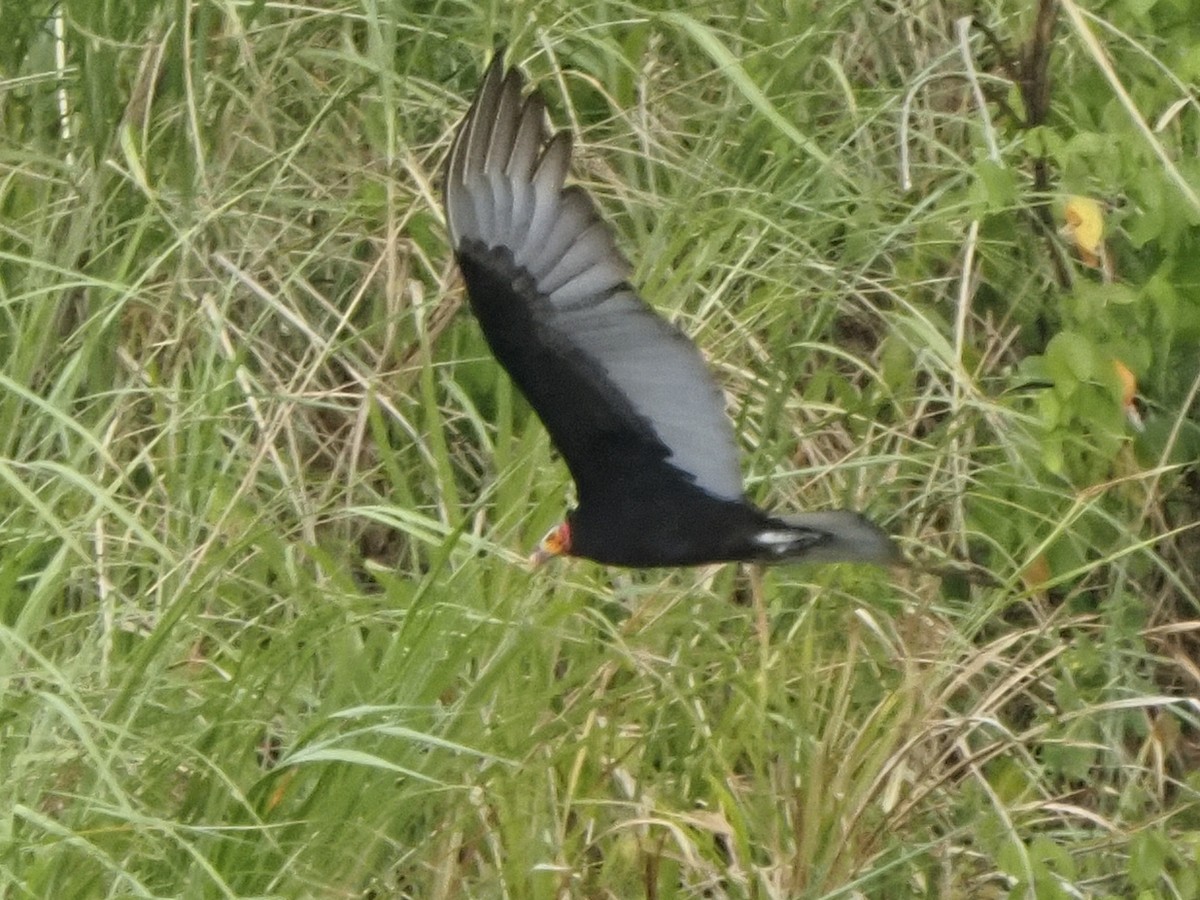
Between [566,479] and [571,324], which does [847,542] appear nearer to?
[571,324]

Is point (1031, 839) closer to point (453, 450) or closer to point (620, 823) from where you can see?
point (620, 823)

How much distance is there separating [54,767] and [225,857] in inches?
9.2

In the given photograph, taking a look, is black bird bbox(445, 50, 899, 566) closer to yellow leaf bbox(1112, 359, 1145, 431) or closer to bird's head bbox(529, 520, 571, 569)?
bird's head bbox(529, 520, 571, 569)

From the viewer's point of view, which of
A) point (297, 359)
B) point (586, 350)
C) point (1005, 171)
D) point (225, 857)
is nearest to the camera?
point (225, 857)

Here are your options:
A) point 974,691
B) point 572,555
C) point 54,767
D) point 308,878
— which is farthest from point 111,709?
point 974,691

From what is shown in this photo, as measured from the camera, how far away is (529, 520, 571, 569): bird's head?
10.9ft

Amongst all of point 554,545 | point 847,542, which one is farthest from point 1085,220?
point 554,545

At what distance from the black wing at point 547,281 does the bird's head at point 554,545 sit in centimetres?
15

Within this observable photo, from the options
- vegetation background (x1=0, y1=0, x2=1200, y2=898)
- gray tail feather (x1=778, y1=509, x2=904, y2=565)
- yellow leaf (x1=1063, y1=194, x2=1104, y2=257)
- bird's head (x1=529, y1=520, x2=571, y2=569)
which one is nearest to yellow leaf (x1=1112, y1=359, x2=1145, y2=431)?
vegetation background (x1=0, y1=0, x2=1200, y2=898)

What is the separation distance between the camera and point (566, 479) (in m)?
3.59

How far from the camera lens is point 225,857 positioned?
9.56ft

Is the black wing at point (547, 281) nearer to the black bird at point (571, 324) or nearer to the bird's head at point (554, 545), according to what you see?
the black bird at point (571, 324)

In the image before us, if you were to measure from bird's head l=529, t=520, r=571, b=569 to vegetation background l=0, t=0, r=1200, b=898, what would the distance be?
0.03m

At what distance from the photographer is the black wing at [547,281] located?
3.25m
